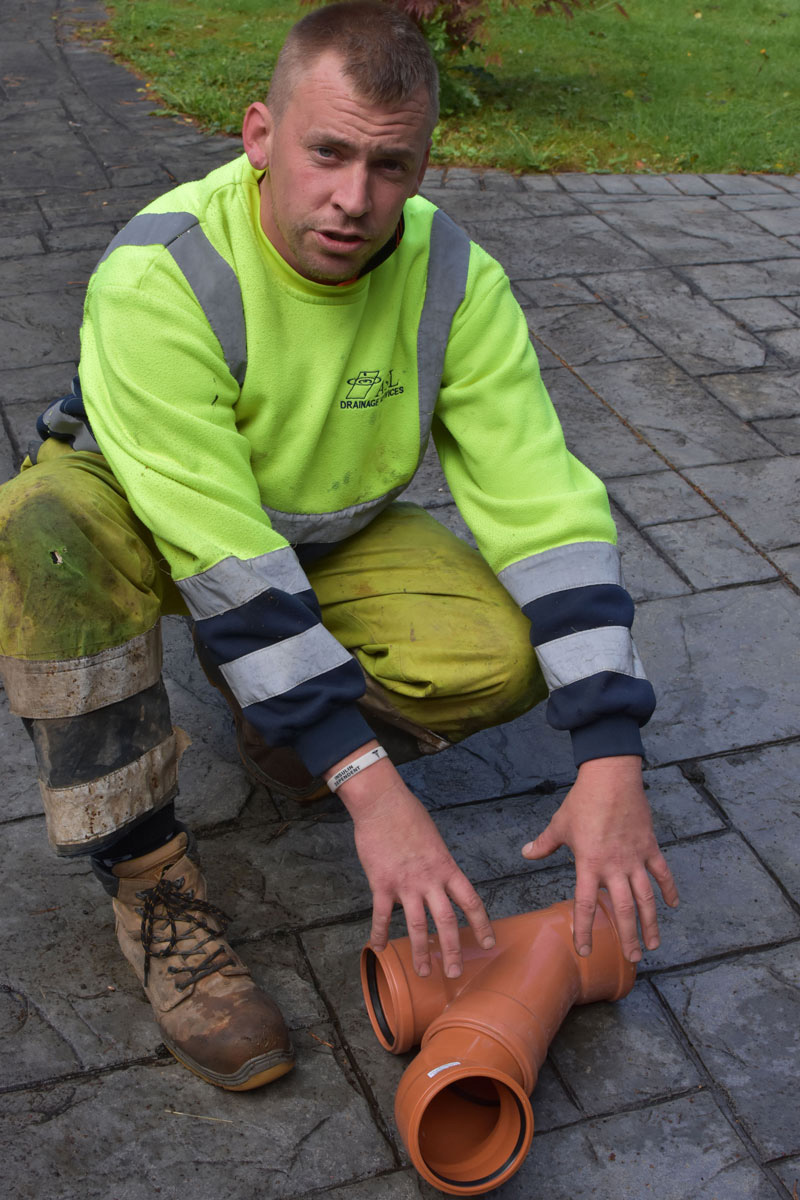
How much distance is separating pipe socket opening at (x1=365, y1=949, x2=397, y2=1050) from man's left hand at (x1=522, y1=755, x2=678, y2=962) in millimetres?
337

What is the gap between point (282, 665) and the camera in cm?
183

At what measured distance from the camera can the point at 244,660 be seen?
72.8 inches

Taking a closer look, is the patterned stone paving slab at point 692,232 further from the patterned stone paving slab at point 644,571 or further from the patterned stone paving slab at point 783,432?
the patterned stone paving slab at point 644,571

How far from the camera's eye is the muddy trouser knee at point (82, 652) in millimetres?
1862

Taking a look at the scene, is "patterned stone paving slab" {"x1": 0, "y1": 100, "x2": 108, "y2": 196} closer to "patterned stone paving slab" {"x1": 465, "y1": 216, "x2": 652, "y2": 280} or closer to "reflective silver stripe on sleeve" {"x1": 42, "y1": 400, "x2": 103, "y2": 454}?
"patterned stone paving slab" {"x1": 465, "y1": 216, "x2": 652, "y2": 280}

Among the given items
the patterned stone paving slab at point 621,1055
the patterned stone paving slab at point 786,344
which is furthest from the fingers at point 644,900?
the patterned stone paving slab at point 786,344

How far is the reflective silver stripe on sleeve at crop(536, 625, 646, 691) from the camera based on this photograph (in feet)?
6.47

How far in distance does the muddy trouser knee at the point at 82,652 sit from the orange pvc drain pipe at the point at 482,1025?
0.50m

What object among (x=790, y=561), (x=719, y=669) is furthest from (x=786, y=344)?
(x=719, y=669)

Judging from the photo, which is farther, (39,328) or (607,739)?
(39,328)

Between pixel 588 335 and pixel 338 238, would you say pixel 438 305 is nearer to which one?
pixel 338 238

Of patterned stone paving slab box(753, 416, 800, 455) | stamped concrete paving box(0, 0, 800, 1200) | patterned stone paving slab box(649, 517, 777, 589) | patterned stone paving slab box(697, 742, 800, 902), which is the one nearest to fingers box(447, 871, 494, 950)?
stamped concrete paving box(0, 0, 800, 1200)

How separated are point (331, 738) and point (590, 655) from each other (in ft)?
1.51

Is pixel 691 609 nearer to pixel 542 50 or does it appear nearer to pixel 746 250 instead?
pixel 746 250
